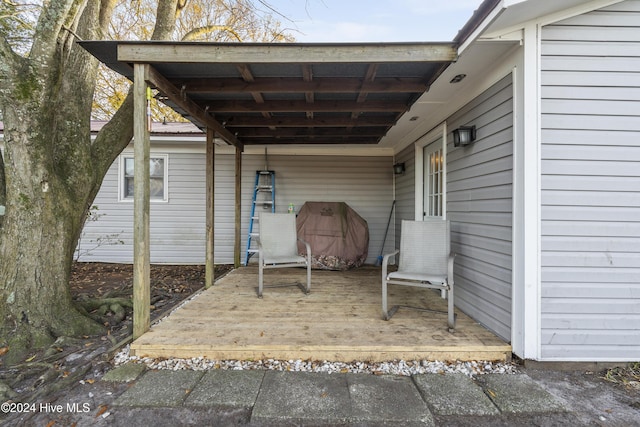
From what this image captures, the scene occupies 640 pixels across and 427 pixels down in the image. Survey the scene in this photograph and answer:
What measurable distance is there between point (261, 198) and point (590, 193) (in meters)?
4.94

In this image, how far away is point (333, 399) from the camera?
1808 millimetres

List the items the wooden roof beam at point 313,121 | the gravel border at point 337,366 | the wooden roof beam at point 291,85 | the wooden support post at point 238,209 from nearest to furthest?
the gravel border at point 337,366 → the wooden roof beam at point 291,85 → the wooden roof beam at point 313,121 → the wooden support post at point 238,209

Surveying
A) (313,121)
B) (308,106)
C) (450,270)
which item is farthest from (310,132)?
(450,270)

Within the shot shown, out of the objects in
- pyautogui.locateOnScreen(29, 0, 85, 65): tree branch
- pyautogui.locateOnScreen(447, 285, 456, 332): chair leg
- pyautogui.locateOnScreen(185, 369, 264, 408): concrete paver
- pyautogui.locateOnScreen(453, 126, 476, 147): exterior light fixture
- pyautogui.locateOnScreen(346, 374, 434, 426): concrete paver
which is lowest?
pyautogui.locateOnScreen(346, 374, 434, 426): concrete paver

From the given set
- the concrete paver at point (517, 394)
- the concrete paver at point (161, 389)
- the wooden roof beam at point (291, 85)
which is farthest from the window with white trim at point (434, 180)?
the concrete paver at point (161, 389)

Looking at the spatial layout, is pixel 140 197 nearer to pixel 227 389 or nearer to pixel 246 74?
pixel 246 74

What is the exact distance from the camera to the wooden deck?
2.23 m

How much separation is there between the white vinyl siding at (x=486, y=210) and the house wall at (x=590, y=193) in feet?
0.82

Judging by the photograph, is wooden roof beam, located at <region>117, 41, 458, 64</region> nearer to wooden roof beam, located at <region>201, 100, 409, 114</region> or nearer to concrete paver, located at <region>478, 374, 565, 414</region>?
wooden roof beam, located at <region>201, 100, 409, 114</region>

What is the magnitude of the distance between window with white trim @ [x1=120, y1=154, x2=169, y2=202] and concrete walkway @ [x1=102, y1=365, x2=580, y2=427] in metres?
4.56

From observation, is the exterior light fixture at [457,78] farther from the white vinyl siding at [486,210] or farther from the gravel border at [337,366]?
the gravel border at [337,366]

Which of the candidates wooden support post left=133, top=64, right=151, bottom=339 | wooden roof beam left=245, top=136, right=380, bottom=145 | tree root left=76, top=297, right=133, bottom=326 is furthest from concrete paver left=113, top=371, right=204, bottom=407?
wooden roof beam left=245, top=136, right=380, bottom=145

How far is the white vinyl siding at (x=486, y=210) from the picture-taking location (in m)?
2.37

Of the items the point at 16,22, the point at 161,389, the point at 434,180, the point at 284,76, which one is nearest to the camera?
the point at 161,389
